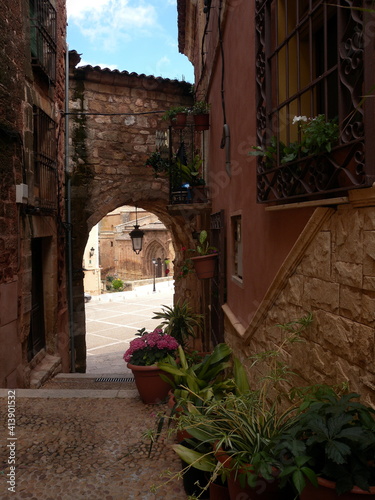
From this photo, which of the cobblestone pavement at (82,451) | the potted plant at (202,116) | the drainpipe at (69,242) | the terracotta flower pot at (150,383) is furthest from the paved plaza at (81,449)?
the potted plant at (202,116)

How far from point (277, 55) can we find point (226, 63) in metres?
2.52

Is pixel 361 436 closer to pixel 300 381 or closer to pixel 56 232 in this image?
pixel 300 381

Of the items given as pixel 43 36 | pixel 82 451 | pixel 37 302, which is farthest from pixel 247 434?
pixel 43 36

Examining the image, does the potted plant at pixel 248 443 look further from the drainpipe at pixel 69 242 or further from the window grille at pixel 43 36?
the drainpipe at pixel 69 242

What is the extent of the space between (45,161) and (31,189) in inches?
38.3

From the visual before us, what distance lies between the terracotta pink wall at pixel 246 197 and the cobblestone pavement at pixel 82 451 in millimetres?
1475

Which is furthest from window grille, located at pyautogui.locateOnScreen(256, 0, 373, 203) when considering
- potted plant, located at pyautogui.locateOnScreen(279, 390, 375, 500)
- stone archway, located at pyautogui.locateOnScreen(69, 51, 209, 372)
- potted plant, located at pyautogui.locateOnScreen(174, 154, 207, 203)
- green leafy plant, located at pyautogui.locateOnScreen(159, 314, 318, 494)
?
stone archway, located at pyautogui.locateOnScreen(69, 51, 209, 372)

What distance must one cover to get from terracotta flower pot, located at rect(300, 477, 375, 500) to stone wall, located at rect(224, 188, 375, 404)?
0.45 meters

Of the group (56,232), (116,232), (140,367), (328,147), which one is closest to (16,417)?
Answer: (140,367)

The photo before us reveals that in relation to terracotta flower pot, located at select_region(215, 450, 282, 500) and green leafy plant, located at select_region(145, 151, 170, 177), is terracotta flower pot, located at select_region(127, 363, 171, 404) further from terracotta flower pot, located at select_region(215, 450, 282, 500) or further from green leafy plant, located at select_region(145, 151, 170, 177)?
green leafy plant, located at select_region(145, 151, 170, 177)

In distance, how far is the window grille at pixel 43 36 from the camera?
599 cm

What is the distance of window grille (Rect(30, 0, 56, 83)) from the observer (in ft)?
19.6

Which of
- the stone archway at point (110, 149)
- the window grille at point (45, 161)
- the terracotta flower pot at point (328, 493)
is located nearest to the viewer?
the terracotta flower pot at point (328, 493)

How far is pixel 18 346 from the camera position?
5.21 metres
